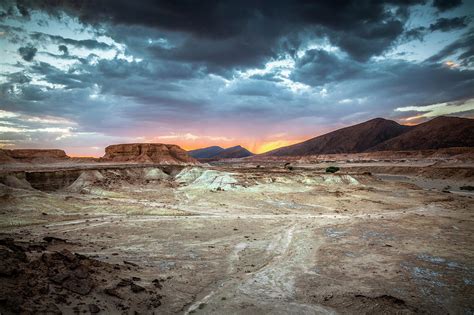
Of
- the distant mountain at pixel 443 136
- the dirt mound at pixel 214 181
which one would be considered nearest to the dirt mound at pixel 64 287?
the dirt mound at pixel 214 181

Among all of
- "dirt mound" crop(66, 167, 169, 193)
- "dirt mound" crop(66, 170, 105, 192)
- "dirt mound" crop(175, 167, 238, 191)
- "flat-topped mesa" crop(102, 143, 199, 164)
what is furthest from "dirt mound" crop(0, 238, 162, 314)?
"flat-topped mesa" crop(102, 143, 199, 164)

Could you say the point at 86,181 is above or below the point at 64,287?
above

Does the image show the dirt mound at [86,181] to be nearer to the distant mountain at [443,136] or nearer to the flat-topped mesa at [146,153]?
the flat-topped mesa at [146,153]

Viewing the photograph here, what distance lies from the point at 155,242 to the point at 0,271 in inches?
375

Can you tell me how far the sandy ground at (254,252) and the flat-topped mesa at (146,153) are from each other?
57.0 meters

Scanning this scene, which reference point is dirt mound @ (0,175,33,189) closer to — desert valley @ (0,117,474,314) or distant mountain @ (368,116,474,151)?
desert valley @ (0,117,474,314)

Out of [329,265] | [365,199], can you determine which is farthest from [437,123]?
[329,265]

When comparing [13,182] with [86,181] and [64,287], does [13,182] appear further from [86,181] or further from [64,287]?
[64,287]

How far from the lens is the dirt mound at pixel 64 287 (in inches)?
255

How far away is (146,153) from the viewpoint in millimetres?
91938

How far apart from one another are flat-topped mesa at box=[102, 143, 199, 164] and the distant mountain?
15822 cm

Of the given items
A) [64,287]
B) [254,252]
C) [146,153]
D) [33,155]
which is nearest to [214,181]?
[254,252]

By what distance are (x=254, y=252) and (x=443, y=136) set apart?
8210 inches

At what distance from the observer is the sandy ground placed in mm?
8648
